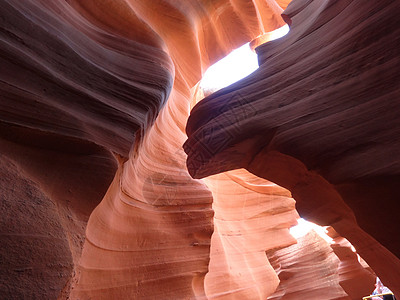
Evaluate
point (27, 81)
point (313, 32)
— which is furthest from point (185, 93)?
point (27, 81)

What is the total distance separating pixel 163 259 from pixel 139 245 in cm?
36

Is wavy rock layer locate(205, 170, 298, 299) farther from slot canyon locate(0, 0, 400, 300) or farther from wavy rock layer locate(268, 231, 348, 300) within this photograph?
slot canyon locate(0, 0, 400, 300)

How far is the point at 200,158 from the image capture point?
2.57 metres

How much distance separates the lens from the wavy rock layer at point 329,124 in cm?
169

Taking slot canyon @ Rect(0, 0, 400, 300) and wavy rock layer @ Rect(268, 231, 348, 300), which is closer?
slot canyon @ Rect(0, 0, 400, 300)

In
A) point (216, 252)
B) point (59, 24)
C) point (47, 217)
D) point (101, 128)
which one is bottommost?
point (216, 252)

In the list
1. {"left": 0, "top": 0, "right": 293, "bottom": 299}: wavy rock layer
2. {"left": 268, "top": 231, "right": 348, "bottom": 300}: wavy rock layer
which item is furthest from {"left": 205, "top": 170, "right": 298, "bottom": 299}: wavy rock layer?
{"left": 0, "top": 0, "right": 293, "bottom": 299}: wavy rock layer

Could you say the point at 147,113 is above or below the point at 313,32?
below

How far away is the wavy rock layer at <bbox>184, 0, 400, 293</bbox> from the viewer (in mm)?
1690

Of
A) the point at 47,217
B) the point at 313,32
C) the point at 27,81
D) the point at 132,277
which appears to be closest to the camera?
the point at 47,217

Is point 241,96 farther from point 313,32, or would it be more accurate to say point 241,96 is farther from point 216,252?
point 216,252

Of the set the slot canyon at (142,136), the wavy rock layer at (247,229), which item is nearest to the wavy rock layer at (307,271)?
the wavy rock layer at (247,229)

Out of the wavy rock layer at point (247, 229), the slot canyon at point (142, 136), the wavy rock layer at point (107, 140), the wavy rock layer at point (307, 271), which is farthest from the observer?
the wavy rock layer at point (307, 271)

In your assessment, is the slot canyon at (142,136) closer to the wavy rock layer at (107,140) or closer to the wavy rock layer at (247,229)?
the wavy rock layer at (107,140)
